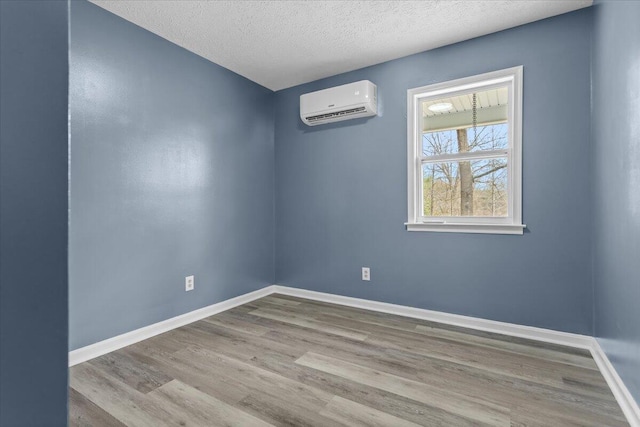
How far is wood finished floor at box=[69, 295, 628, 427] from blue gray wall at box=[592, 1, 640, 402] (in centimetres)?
33

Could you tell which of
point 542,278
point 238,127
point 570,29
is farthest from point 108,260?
point 570,29

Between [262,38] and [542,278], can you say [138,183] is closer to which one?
[262,38]

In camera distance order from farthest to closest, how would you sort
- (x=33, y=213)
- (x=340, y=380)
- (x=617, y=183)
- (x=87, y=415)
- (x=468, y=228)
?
1. (x=468, y=228)
2. (x=340, y=380)
3. (x=617, y=183)
4. (x=87, y=415)
5. (x=33, y=213)

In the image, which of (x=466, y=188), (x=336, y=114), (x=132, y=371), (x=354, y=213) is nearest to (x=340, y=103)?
(x=336, y=114)

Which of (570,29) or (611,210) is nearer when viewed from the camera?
(611,210)

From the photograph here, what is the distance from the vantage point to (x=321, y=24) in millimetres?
2488

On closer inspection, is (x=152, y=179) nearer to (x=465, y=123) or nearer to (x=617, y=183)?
(x=465, y=123)

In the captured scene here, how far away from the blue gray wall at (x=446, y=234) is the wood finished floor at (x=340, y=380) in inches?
15.4

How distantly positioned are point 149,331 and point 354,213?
209 cm

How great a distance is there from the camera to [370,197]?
3.20 meters

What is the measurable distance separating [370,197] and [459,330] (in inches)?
55.7

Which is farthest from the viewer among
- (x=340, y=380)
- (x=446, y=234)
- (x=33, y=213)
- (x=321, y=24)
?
(x=446, y=234)

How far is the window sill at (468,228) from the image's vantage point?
8.26 ft

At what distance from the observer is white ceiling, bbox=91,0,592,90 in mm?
2248
